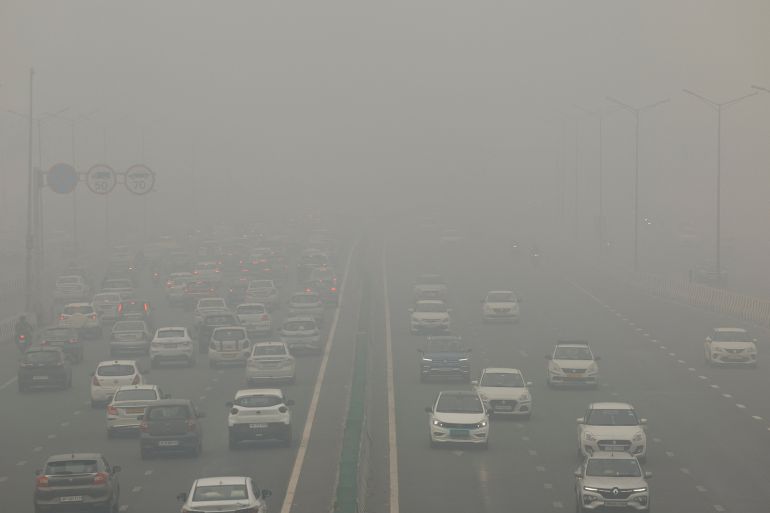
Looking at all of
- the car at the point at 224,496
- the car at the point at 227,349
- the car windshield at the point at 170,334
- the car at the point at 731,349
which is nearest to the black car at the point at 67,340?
the car windshield at the point at 170,334

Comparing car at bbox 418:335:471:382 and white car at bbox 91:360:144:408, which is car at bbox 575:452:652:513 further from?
car at bbox 418:335:471:382

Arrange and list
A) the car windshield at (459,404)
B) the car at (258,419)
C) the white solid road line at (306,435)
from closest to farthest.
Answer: the white solid road line at (306,435) → the car at (258,419) → the car windshield at (459,404)

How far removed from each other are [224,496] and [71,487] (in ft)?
12.2

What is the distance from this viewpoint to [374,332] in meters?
66.9

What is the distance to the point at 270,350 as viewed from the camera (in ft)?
161

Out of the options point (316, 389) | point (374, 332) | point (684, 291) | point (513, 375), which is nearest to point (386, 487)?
point (513, 375)

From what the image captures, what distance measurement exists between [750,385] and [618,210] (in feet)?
399

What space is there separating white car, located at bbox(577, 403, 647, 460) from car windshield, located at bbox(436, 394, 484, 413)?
281cm

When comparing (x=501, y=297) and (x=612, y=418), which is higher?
(x=501, y=297)

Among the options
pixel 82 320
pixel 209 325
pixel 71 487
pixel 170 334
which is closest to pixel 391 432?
pixel 71 487

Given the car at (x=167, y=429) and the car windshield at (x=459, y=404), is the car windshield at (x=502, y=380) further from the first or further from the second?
the car at (x=167, y=429)

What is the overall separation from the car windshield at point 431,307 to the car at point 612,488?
125 feet

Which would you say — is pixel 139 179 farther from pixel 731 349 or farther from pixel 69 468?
pixel 69 468

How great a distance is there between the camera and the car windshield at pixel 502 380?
42719 mm
